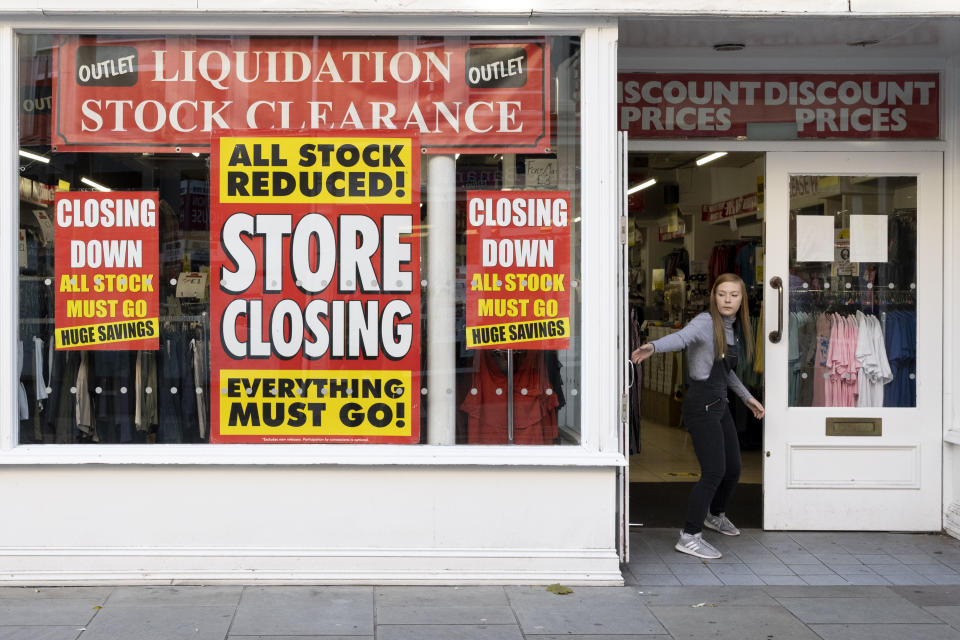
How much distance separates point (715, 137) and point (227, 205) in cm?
329

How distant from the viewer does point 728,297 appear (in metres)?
6.34

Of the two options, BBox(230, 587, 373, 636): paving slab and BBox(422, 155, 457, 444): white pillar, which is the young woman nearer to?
BBox(422, 155, 457, 444): white pillar

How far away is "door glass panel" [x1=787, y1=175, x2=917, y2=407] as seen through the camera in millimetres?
6941

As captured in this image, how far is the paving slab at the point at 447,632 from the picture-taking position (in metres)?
4.83

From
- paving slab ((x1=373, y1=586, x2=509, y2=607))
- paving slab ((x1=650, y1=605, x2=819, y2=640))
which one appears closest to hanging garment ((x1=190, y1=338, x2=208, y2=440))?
paving slab ((x1=373, y1=586, x2=509, y2=607))

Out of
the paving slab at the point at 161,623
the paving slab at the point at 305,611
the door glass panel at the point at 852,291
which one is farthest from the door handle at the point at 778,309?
the paving slab at the point at 161,623

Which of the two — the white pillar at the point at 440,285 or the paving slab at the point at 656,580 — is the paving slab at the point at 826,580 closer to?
the paving slab at the point at 656,580

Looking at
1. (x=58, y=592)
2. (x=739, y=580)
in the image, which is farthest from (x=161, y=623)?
(x=739, y=580)

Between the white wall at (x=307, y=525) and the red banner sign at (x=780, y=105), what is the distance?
2.60 metres

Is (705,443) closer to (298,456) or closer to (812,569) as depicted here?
(812,569)

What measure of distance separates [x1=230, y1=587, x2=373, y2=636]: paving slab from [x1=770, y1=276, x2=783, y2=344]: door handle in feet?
10.6

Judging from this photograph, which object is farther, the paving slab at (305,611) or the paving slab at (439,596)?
the paving slab at (439,596)

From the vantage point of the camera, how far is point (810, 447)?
6.93 metres

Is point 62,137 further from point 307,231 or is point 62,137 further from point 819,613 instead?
point 819,613
